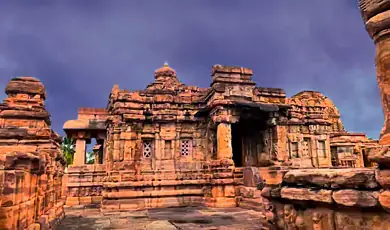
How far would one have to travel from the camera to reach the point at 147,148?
14.6 m

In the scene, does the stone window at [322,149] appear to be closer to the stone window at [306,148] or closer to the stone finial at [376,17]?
the stone window at [306,148]

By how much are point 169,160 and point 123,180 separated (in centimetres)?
220

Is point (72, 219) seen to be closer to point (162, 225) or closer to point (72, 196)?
point (162, 225)

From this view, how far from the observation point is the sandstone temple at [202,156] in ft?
12.8

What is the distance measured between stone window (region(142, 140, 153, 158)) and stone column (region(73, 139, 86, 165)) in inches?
212

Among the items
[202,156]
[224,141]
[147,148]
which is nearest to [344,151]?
[202,156]

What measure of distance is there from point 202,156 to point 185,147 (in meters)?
0.88

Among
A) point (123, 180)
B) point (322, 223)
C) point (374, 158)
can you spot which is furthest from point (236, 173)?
point (374, 158)

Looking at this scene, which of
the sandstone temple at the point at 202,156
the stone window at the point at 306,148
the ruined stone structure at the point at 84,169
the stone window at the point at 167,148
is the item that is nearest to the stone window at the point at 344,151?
the sandstone temple at the point at 202,156

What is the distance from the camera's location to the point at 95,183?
16.5 m

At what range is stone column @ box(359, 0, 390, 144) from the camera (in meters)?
3.65

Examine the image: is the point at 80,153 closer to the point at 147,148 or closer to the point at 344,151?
the point at 147,148

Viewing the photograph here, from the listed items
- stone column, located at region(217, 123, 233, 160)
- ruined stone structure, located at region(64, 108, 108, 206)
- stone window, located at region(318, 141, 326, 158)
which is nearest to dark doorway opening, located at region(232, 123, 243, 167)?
stone column, located at region(217, 123, 233, 160)

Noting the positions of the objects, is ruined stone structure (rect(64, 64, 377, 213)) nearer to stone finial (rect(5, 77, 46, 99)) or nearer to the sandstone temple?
the sandstone temple
